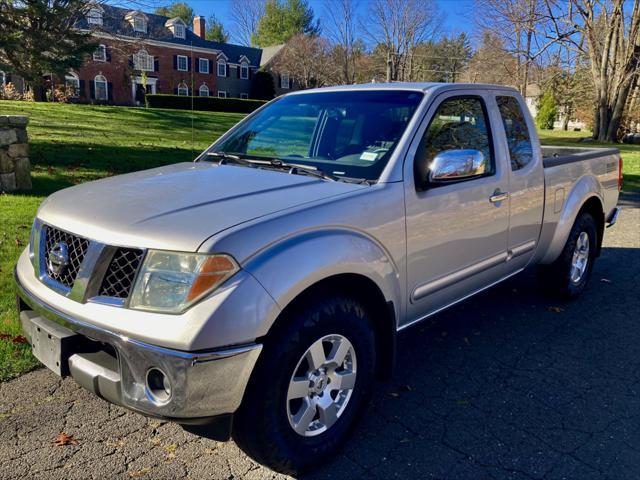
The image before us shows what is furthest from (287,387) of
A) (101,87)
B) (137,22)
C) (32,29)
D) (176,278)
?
(101,87)

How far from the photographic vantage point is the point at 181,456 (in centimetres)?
286

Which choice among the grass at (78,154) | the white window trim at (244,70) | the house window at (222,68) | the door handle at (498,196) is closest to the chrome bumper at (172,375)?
the grass at (78,154)

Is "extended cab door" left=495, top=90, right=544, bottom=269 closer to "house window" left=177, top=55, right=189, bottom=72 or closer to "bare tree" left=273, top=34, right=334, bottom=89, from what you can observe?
"bare tree" left=273, top=34, right=334, bottom=89

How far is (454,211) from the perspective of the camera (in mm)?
3451

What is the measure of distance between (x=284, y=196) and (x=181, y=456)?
57.2 inches

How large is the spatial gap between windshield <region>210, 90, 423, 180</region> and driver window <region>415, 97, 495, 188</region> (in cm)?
18

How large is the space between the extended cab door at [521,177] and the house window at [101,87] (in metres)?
49.6

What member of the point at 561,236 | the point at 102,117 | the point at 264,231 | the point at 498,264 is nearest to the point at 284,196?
the point at 264,231

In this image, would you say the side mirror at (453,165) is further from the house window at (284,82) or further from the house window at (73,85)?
the house window at (284,82)

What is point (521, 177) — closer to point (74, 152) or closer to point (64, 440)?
point (64, 440)

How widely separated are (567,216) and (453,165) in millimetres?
2093

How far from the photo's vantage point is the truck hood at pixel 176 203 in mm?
2381

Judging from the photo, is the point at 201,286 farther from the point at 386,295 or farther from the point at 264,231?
the point at 386,295

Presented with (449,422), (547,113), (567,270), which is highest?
(547,113)
